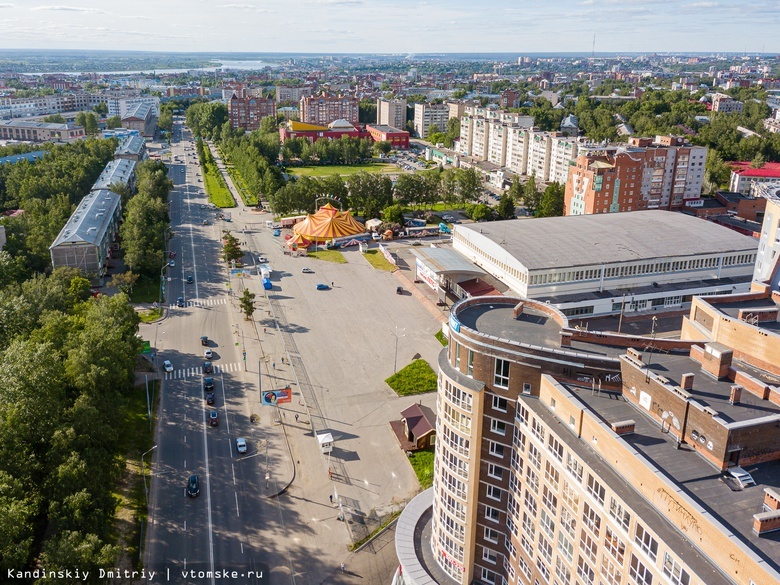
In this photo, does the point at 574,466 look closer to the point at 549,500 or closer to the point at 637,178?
the point at 549,500

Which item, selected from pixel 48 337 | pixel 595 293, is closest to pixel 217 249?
pixel 48 337

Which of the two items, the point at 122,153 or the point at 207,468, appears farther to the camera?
the point at 122,153

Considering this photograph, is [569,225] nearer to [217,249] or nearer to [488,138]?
[217,249]

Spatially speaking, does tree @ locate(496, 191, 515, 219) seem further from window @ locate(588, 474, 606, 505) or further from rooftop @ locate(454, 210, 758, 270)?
window @ locate(588, 474, 606, 505)

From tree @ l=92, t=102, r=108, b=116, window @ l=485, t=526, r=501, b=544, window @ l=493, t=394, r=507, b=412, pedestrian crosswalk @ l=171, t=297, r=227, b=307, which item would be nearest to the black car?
window @ l=485, t=526, r=501, b=544

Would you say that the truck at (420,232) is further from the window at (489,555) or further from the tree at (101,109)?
the tree at (101,109)

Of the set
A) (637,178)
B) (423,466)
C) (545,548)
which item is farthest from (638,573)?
(637,178)
